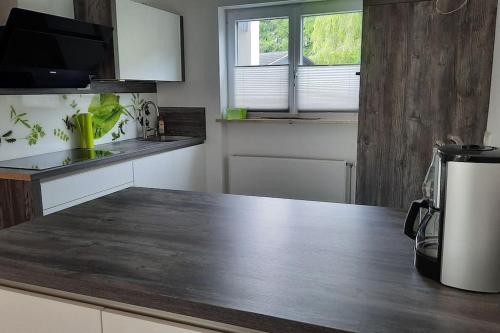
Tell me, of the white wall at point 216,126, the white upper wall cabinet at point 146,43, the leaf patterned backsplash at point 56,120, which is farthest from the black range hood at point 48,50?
the white wall at point 216,126

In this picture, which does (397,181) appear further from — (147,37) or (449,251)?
(147,37)

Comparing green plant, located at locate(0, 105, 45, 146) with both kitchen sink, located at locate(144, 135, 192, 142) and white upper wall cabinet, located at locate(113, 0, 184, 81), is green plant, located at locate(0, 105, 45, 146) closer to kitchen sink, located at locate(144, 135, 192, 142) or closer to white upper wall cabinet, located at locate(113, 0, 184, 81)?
white upper wall cabinet, located at locate(113, 0, 184, 81)

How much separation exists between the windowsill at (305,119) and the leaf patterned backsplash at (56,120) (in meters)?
0.86

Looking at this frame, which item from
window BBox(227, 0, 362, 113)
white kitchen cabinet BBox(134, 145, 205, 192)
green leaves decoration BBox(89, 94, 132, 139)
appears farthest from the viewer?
window BBox(227, 0, 362, 113)

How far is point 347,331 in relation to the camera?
0.81 m

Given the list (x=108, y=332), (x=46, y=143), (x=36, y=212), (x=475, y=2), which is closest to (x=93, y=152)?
(x=46, y=143)

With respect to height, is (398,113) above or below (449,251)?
above

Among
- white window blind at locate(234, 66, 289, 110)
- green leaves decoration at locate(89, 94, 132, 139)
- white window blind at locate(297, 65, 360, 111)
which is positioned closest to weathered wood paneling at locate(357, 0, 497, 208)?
white window blind at locate(297, 65, 360, 111)

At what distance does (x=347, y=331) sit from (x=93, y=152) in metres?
2.73

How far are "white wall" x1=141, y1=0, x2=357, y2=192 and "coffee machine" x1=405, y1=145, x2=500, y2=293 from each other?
2876mm

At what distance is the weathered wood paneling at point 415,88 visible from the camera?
2.32 metres

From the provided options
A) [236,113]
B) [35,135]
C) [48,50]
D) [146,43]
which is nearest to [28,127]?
[35,135]

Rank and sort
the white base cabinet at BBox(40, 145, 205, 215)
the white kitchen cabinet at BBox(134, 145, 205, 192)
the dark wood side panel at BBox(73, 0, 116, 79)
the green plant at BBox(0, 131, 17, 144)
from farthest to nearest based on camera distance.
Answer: the white kitchen cabinet at BBox(134, 145, 205, 192) → the dark wood side panel at BBox(73, 0, 116, 79) → the green plant at BBox(0, 131, 17, 144) → the white base cabinet at BBox(40, 145, 205, 215)

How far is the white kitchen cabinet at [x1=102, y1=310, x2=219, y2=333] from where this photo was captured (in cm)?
97
